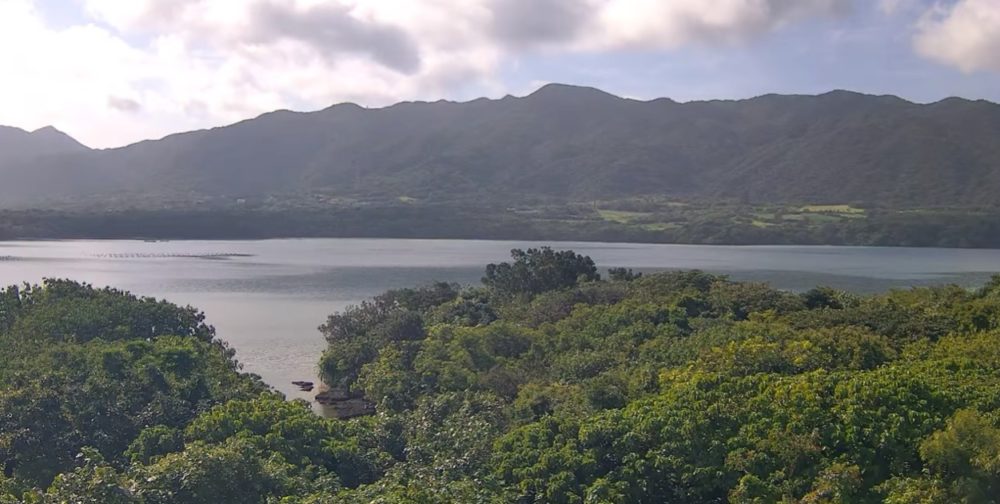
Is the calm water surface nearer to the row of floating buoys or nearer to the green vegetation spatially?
the row of floating buoys

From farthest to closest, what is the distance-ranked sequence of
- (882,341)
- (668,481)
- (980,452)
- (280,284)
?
(280,284) < (882,341) < (668,481) < (980,452)

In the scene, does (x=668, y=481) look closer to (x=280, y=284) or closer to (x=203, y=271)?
(x=280, y=284)

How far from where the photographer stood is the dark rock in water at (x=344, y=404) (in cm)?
3209

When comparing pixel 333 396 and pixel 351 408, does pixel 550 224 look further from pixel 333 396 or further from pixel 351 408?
pixel 351 408

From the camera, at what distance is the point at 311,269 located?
88062 millimetres

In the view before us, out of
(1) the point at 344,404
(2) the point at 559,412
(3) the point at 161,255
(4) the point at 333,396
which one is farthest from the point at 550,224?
(2) the point at 559,412

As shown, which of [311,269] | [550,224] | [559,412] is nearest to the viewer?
[559,412]

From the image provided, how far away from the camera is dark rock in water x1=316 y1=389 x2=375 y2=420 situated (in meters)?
32.1

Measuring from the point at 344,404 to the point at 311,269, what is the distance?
5608 cm

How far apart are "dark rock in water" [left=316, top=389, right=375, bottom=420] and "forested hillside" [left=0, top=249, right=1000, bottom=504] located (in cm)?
47

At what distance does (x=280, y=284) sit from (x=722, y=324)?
51991mm

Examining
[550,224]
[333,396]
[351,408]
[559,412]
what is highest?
[550,224]

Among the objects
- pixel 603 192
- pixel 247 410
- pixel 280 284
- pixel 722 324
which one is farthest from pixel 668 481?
pixel 603 192

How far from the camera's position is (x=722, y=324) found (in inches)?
1120
